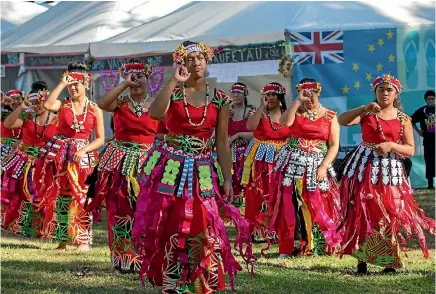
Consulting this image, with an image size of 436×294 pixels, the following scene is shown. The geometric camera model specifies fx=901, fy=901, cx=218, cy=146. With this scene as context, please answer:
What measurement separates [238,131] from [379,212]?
13.0 ft

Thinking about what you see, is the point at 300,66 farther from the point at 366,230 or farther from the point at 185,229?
the point at 185,229

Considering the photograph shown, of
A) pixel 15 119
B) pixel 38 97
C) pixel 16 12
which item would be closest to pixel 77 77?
pixel 38 97


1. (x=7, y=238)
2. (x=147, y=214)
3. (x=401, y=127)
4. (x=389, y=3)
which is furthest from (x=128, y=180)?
(x=389, y=3)

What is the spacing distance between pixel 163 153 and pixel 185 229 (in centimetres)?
55

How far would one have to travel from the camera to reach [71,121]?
30.6 feet

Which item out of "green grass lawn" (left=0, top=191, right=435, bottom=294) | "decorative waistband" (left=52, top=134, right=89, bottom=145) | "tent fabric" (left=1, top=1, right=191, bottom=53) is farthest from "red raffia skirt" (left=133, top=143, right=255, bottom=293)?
"tent fabric" (left=1, top=1, right=191, bottom=53)

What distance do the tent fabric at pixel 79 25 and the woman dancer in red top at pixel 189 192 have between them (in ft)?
39.1

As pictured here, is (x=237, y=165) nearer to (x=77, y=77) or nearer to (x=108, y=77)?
(x=77, y=77)

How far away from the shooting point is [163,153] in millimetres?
6059

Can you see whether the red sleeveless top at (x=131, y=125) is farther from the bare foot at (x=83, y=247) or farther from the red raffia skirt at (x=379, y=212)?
the bare foot at (x=83, y=247)

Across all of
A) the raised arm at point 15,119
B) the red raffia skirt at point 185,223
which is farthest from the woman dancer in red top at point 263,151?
the red raffia skirt at point 185,223

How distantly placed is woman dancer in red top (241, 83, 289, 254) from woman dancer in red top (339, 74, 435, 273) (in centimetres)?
200

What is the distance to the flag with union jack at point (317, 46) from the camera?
50.3 ft

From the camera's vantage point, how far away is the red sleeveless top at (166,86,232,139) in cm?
596
